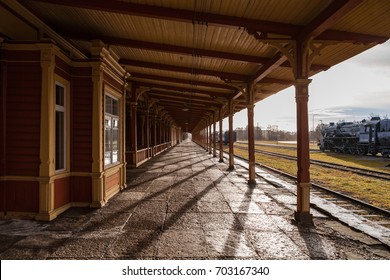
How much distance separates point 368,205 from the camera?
22.6 feet

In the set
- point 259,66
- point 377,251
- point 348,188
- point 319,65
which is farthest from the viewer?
point 348,188

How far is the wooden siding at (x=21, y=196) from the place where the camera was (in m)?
5.48

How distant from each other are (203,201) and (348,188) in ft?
19.8

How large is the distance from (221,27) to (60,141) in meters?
4.71

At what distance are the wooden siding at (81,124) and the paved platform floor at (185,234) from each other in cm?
118

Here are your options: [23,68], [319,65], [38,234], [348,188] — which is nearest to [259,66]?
[319,65]

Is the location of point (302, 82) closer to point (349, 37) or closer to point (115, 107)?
point (349, 37)

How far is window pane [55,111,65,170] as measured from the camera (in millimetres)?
5965

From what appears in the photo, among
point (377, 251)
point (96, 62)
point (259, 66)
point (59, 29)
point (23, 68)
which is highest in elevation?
point (59, 29)

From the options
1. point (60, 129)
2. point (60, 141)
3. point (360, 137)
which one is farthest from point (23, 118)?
point (360, 137)

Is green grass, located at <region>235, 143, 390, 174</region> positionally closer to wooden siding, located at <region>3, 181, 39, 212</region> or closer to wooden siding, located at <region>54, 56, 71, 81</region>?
wooden siding, located at <region>54, 56, 71, 81</region>

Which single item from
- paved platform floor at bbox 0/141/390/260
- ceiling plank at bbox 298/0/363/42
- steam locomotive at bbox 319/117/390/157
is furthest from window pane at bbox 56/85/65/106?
steam locomotive at bbox 319/117/390/157

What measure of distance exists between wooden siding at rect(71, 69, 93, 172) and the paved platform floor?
1.18 meters

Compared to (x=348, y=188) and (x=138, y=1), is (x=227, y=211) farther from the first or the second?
(x=348, y=188)
